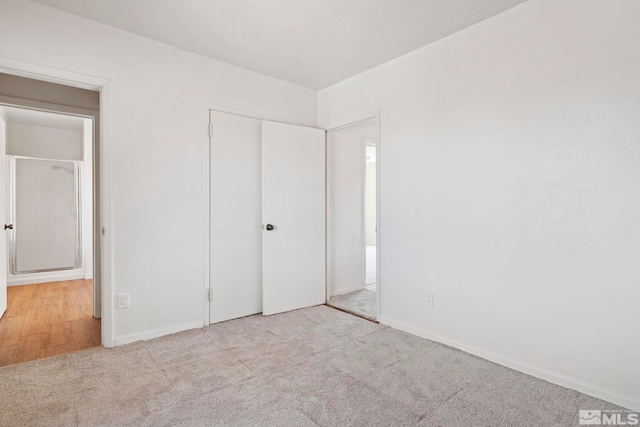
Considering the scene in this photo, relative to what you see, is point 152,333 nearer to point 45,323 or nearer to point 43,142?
point 45,323

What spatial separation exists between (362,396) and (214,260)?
1.83m

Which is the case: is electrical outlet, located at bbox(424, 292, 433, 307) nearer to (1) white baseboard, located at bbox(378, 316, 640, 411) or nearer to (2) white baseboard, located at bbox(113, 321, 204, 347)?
(1) white baseboard, located at bbox(378, 316, 640, 411)

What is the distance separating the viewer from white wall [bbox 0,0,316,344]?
2352 millimetres

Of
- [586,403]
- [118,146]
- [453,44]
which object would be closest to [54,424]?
[118,146]

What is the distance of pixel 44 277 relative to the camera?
4.96m

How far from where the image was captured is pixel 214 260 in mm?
3084

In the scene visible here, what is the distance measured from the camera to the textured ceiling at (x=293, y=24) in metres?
2.21

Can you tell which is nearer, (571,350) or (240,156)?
(571,350)

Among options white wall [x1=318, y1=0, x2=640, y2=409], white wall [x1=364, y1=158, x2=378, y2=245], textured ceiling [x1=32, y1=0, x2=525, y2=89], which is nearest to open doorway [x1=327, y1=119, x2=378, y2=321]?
white wall [x1=318, y1=0, x2=640, y2=409]

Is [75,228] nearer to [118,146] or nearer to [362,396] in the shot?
[118,146]

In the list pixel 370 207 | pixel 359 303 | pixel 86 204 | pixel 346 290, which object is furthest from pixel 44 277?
pixel 370 207

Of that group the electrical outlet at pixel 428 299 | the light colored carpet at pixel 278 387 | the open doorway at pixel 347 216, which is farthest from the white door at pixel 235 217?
the electrical outlet at pixel 428 299

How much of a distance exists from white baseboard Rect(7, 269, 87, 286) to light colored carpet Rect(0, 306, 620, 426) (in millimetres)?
3398

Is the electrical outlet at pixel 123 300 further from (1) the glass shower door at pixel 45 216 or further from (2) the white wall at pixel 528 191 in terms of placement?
(1) the glass shower door at pixel 45 216
